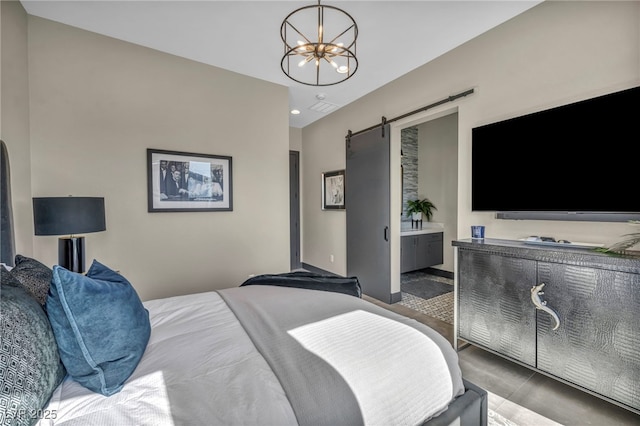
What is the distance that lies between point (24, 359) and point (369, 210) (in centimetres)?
357

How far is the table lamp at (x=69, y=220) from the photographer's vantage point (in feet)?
6.07

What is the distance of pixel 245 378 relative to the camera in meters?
0.92

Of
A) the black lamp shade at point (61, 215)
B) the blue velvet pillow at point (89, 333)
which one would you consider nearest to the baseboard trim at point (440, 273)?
the blue velvet pillow at point (89, 333)

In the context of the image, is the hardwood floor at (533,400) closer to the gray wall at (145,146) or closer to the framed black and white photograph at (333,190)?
the gray wall at (145,146)

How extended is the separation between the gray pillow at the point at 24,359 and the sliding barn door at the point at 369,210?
332 cm

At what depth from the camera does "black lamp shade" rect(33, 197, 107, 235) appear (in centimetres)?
185

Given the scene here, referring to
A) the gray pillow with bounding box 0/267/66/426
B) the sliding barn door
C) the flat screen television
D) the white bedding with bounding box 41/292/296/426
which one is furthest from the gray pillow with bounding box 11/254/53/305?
the sliding barn door

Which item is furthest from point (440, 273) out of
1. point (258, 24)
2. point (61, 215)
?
point (61, 215)

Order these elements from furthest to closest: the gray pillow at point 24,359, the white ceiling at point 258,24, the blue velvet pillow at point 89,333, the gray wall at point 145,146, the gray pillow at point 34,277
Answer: the gray wall at point 145,146 → the white ceiling at point 258,24 → the gray pillow at point 34,277 → the blue velvet pillow at point 89,333 → the gray pillow at point 24,359

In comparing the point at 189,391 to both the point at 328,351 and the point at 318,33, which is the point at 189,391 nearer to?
the point at 328,351

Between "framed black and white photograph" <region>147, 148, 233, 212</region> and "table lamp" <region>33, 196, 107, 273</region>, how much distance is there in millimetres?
754

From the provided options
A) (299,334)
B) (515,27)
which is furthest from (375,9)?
(299,334)

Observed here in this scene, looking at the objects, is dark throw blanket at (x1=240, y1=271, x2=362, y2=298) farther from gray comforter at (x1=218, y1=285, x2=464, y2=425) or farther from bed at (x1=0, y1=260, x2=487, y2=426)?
bed at (x1=0, y1=260, x2=487, y2=426)

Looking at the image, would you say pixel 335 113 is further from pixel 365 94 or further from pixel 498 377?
pixel 498 377
